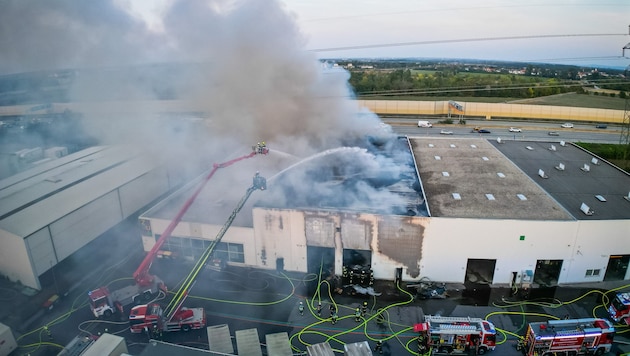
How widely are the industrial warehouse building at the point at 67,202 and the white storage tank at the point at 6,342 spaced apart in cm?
322

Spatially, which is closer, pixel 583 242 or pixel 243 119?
pixel 583 242

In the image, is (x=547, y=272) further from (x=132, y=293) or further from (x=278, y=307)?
(x=132, y=293)

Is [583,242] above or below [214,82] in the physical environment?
below

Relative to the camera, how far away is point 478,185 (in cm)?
1848

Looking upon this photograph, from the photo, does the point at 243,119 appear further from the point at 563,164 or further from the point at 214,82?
the point at 563,164

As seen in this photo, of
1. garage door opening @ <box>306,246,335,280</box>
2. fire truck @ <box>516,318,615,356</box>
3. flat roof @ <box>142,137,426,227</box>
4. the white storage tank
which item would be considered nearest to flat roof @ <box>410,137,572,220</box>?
flat roof @ <box>142,137,426,227</box>

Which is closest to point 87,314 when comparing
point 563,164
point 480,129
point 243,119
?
point 243,119

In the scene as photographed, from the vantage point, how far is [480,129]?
1614 inches

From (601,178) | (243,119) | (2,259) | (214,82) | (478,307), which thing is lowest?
(478,307)

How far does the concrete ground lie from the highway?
25920 millimetres

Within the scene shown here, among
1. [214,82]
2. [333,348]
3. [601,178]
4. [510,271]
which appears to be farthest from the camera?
[214,82]

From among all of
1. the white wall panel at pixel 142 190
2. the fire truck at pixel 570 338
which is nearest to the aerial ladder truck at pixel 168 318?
the white wall panel at pixel 142 190

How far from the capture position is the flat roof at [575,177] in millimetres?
16250

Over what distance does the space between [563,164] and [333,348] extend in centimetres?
1776
